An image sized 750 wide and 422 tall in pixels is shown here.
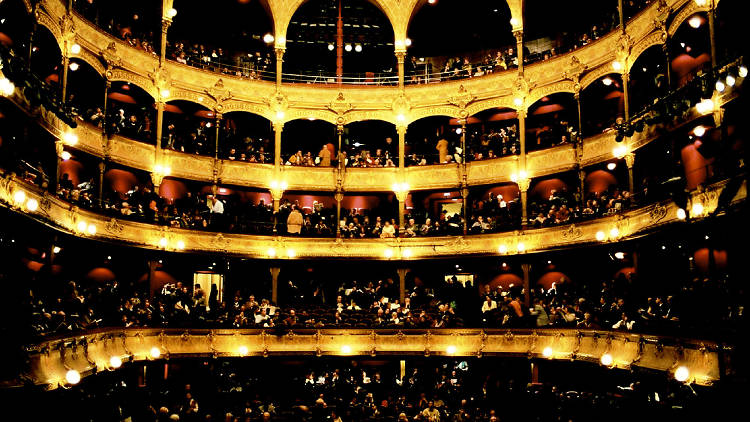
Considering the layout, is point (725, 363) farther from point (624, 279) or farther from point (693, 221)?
point (624, 279)

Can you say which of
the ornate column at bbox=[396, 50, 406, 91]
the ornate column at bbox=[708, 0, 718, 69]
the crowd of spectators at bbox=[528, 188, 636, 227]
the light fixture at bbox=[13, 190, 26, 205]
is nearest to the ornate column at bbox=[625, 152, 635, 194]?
the crowd of spectators at bbox=[528, 188, 636, 227]

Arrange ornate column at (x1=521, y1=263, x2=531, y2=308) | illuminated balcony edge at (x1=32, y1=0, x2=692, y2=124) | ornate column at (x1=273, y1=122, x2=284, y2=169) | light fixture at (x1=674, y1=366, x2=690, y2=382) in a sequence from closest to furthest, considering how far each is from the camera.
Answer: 1. light fixture at (x1=674, y1=366, x2=690, y2=382)
2. illuminated balcony edge at (x1=32, y1=0, x2=692, y2=124)
3. ornate column at (x1=521, y1=263, x2=531, y2=308)
4. ornate column at (x1=273, y1=122, x2=284, y2=169)

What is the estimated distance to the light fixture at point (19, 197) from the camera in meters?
18.0

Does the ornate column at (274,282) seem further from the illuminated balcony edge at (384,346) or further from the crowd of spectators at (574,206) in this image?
the crowd of spectators at (574,206)

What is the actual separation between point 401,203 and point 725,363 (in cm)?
1890

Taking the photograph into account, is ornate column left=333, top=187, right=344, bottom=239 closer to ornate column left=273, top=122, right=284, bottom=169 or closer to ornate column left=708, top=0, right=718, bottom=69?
ornate column left=273, top=122, right=284, bottom=169

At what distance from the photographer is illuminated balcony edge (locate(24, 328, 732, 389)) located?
18.6 metres

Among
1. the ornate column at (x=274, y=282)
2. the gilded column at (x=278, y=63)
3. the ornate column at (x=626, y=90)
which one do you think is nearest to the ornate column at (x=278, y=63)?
the gilded column at (x=278, y=63)

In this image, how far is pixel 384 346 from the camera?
97.9 ft

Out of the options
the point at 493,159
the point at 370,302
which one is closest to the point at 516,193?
the point at 493,159

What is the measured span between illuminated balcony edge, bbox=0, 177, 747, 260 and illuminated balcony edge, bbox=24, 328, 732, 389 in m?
3.96

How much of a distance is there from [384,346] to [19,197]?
16673 mm

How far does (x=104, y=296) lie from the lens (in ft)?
78.1

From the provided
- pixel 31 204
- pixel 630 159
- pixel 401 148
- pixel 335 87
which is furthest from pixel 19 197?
pixel 630 159
